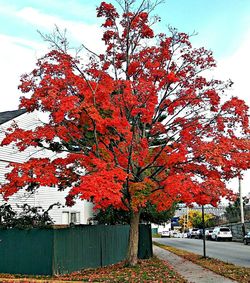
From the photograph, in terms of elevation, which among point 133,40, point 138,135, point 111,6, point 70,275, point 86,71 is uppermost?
point 111,6

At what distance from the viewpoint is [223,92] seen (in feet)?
59.2

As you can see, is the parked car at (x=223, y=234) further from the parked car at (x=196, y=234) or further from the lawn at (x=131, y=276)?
the lawn at (x=131, y=276)

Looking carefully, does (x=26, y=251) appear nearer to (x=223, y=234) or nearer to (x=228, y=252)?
(x=228, y=252)

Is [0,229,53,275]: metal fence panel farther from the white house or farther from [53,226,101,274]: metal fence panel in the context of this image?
the white house

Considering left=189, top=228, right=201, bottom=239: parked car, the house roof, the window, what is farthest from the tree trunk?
left=189, top=228, right=201, bottom=239: parked car

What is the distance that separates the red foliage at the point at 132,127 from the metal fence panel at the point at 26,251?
1875 mm

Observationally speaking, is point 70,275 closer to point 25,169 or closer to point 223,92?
point 25,169

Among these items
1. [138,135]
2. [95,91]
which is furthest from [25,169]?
[138,135]

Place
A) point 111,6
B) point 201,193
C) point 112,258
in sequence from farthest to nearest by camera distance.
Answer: point 112,258 < point 111,6 < point 201,193

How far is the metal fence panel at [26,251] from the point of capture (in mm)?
16047

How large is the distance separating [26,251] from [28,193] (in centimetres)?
997

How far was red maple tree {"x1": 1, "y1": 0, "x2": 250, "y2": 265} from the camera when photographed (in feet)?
50.7

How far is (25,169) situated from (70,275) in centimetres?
438

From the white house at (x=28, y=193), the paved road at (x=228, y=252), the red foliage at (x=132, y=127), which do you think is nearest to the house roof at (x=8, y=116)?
the white house at (x=28, y=193)
